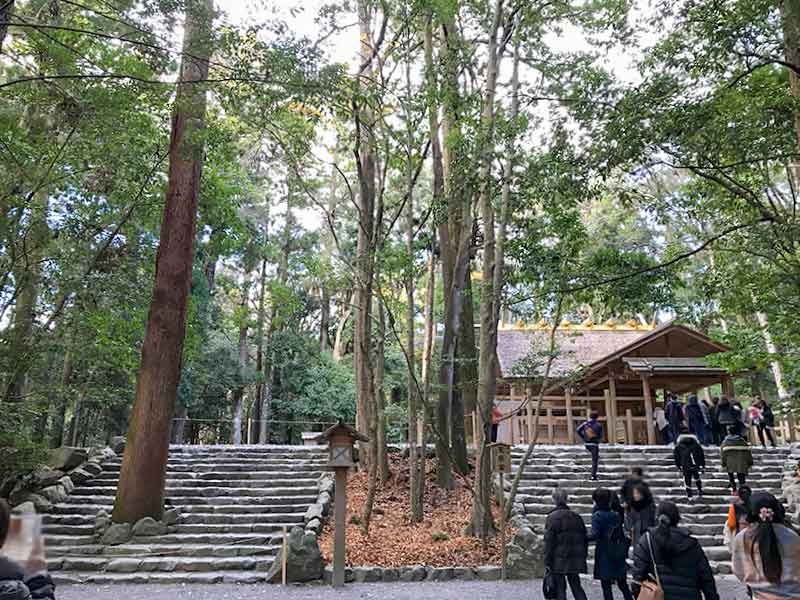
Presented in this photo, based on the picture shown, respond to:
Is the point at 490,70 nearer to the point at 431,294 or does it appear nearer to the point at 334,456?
the point at 431,294

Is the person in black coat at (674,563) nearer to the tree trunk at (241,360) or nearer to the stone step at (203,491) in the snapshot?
the stone step at (203,491)

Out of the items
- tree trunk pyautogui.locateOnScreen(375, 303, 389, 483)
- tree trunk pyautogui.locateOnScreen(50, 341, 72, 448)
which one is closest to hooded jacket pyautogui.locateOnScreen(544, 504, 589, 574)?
tree trunk pyautogui.locateOnScreen(375, 303, 389, 483)

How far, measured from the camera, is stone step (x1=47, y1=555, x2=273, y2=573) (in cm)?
821

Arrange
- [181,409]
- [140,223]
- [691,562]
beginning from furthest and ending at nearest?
[181,409] → [140,223] → [691,562]

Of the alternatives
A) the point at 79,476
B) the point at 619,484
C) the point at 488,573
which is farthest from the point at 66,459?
the point at 619,484

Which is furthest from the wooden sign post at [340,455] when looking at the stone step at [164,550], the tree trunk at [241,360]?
the tree trunk at [241,360]

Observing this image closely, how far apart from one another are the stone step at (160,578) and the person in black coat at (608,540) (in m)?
4.50

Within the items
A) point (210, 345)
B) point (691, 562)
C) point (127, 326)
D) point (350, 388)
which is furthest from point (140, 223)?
point (691, 562)

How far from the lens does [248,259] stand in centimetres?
2303

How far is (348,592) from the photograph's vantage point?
23.5 ft

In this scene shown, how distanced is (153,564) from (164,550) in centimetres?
57

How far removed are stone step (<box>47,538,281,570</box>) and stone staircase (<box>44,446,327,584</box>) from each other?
1cm

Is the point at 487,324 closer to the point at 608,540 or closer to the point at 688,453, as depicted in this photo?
the point at 608,540

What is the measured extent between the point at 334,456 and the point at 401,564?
6.65 ft
